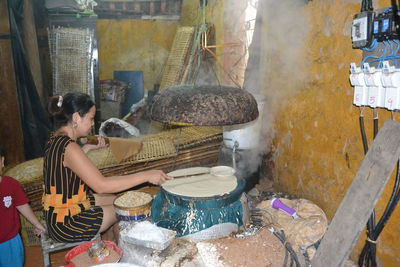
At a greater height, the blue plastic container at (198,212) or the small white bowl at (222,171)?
the small white bowl at (222,171)

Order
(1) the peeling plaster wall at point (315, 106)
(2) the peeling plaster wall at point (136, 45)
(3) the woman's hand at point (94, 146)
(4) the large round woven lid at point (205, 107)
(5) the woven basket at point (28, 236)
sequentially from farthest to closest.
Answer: (2) the peeling plaster wall at point (136, 45)
(5) the woven basket at point (28, 236)
(3) the woman's hand at point (94, 146)
(1) the peeling plaster wall at point (315, 106)
(4) the large round woven lid at point (205, 107)

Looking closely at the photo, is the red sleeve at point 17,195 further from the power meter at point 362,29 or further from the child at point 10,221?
the power meter at point 362,29

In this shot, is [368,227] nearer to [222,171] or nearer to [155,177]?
[222,171]

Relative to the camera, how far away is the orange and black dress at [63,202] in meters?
2.60

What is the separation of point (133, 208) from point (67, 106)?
1.05 m

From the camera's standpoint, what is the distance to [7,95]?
4.71 meters

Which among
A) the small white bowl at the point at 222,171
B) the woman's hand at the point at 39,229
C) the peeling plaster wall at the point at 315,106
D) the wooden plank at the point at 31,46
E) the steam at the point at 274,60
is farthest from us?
the wooden plank at the point at 31,46

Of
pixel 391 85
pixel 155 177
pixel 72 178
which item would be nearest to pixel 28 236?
pixel 72 178

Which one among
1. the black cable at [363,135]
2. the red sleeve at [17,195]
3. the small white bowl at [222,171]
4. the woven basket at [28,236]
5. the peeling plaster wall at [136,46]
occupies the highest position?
the peeling plaster wall at [136,46]

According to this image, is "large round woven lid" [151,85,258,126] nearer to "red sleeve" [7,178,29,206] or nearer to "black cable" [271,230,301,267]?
→ "black cable" [271,230,301,267]

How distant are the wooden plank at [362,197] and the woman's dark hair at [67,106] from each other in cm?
225

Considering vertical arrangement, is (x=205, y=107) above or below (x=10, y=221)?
above

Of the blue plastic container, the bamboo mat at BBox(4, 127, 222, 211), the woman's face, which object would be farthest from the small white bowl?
the bamboo mat at BBox(4, 127, 222, 211)

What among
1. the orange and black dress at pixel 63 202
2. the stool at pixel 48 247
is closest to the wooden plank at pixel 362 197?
the orange and black dress at pixel 63 202
